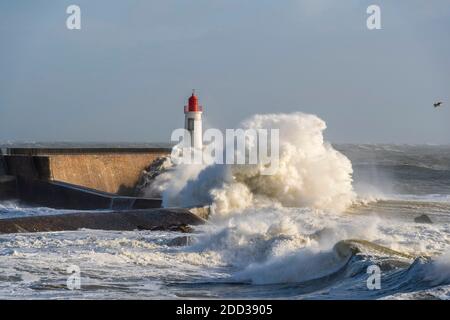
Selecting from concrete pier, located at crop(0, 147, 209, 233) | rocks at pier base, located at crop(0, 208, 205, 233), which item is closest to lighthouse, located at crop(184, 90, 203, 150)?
concrete pier, located at crop(0, 147, 209, 233)

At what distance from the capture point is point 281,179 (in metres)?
19.2

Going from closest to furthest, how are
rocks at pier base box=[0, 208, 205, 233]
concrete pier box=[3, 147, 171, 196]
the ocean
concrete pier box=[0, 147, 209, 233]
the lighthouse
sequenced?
the ocean → rocks at pier base box=[0, 208, 205, 233] → concrete pier box=[0, 147, 209, 233] → concrete pier box=[3, 147, 171, 196] → the lighthouse

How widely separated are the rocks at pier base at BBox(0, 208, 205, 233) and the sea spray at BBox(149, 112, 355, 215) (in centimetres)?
261

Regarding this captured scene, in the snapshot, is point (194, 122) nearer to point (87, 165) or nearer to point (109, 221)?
point (87, 165)

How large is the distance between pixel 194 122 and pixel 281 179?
11.3 ft

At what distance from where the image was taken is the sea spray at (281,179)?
17.6 metres

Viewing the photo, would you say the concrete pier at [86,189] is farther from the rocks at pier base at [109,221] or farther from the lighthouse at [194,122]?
the lighthouse at [194,122]

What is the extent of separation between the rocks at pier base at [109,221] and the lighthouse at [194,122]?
7.57 metres

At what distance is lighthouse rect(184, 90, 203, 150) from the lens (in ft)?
70.4

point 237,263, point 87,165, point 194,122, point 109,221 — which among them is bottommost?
point 237,263

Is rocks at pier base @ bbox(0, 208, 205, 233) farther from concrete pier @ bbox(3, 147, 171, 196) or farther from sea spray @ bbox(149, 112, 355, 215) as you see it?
concrete pier @ bbox(3, 147, 171, 196)

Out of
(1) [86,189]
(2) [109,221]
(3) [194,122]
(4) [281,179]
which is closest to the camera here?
(2) [109,221]

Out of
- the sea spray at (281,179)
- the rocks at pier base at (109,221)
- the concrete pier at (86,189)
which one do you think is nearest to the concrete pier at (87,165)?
the concrete pier at (86,189)

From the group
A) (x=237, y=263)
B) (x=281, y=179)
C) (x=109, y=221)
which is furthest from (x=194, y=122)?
(x=237, y=263)
